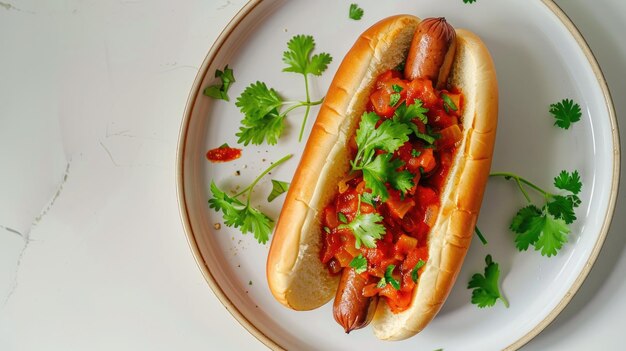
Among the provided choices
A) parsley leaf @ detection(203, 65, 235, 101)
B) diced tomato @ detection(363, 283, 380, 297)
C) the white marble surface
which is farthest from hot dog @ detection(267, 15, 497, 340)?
the white marble surface

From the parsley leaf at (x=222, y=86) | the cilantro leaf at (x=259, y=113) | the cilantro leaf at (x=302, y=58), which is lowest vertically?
the cilantro leaf at (x=259, y=113)

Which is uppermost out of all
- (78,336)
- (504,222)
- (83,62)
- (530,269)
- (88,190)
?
(83,62)

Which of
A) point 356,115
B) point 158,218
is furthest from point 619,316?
point 158,218

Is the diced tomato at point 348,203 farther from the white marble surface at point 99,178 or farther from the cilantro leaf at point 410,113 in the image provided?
the white marble surface at point 99,178

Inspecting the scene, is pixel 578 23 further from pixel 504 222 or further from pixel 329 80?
pixel 329 80

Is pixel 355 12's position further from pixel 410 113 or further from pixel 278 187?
pixel 278 187

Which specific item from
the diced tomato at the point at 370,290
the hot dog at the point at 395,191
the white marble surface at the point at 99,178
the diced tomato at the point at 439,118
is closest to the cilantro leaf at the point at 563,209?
the hot dog at the point at 395,191

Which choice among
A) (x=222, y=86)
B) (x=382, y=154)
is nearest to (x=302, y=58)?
(x=222, y=86)
